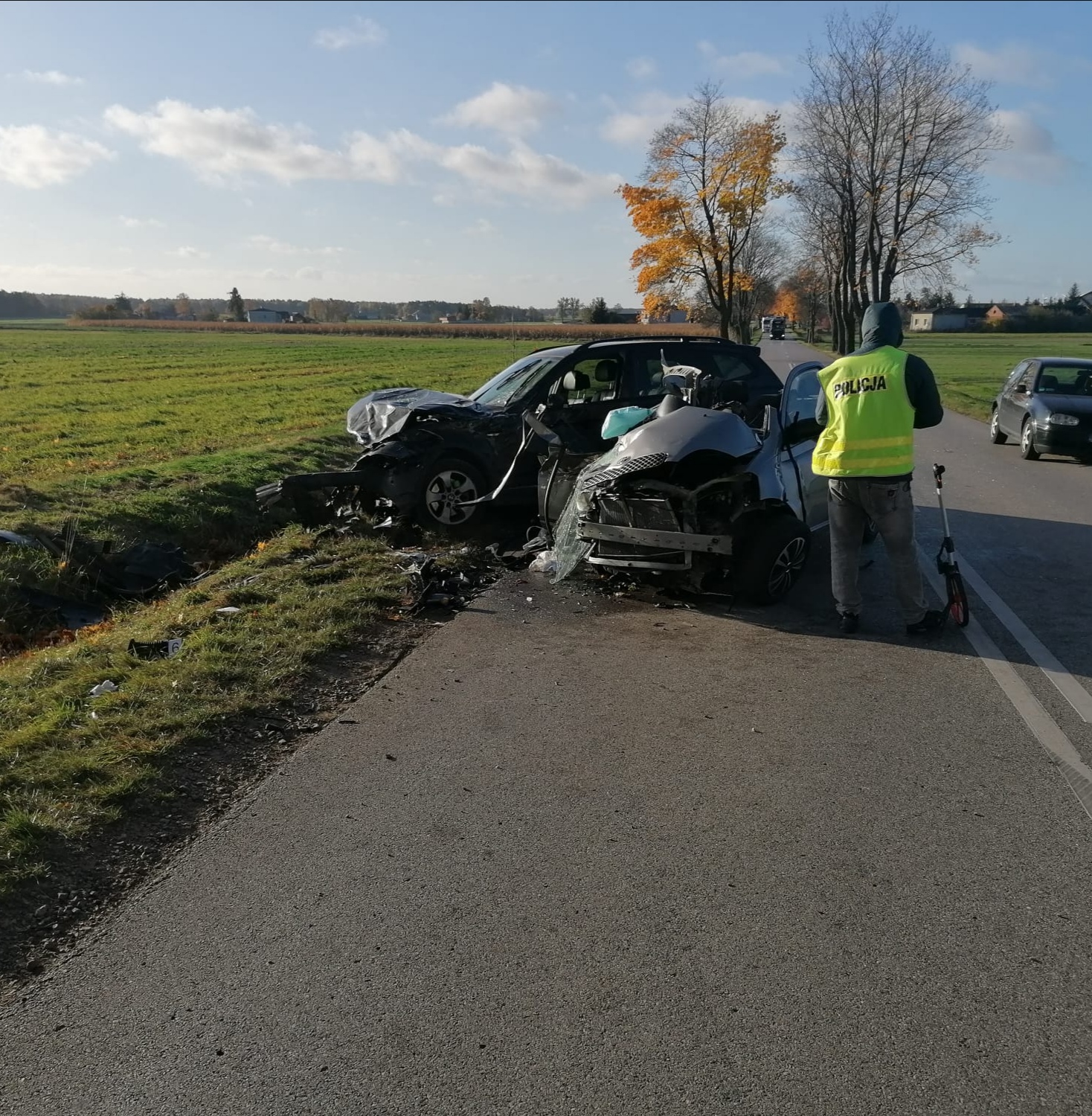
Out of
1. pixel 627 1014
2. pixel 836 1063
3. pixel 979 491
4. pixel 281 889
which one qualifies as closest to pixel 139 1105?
pixel 281 889

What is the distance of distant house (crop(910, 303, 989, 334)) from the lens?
126500 mm

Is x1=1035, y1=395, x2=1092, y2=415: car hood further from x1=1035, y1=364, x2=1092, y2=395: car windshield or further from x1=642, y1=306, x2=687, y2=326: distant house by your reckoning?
x1=642, y1=306, x2=687, y2=326: distant house

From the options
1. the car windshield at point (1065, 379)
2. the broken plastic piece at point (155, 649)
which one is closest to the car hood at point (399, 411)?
the broken plastic piece at point (155, 649)

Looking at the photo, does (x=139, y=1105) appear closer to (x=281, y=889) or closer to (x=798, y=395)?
(x=281, y=889)

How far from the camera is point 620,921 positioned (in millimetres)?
3422

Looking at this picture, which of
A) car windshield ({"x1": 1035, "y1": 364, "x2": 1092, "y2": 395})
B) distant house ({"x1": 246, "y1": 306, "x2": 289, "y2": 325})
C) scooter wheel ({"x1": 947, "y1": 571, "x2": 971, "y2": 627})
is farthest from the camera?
distant house ({"x1": 246, "y1": 306, "x2": 289, "y2": 325})

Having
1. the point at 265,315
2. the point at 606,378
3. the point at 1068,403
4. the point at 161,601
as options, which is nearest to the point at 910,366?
the point at 606,378

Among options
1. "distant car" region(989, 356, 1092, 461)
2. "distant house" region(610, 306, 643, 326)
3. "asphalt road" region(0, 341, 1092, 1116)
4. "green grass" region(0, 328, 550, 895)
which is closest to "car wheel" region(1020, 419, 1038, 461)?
"distant car" region(989, 356, 1092, 461)

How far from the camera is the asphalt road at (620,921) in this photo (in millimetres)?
2699

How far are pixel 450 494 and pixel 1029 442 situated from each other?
10745 mm

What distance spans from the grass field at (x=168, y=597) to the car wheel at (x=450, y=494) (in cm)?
65

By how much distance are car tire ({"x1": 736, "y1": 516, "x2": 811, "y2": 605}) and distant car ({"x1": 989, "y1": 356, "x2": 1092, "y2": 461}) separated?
33.4ft

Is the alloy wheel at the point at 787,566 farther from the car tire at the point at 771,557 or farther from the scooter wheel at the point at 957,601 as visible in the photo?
the scooter wheel at the point at 957,601

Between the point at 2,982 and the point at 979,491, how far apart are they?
12.2 m
